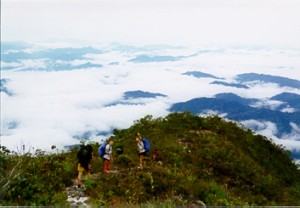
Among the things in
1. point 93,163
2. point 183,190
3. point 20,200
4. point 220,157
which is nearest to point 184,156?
point 220,157

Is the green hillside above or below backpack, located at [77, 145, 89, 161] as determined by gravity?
below

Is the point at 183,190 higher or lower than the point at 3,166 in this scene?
lower

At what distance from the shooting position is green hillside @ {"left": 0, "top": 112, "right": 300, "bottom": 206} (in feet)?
55.2

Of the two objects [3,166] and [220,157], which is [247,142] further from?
[3,166]

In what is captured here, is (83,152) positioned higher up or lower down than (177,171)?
higher up

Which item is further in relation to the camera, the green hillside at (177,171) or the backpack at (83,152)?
the backpack at (83,152)

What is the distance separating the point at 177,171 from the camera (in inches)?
947

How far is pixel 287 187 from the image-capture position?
31766 mm

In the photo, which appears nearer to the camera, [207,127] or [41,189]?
[41,189]

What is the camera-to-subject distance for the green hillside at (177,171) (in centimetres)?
1681

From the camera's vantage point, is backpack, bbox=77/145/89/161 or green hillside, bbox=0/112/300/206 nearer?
green hillside, bbox=0/112/300/206

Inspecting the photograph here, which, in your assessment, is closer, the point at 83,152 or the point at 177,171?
→ the point at 83,152

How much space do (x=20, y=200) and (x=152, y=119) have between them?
23.7 metres

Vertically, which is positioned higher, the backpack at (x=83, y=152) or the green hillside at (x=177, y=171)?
the backpack at (x=83, y=152)
